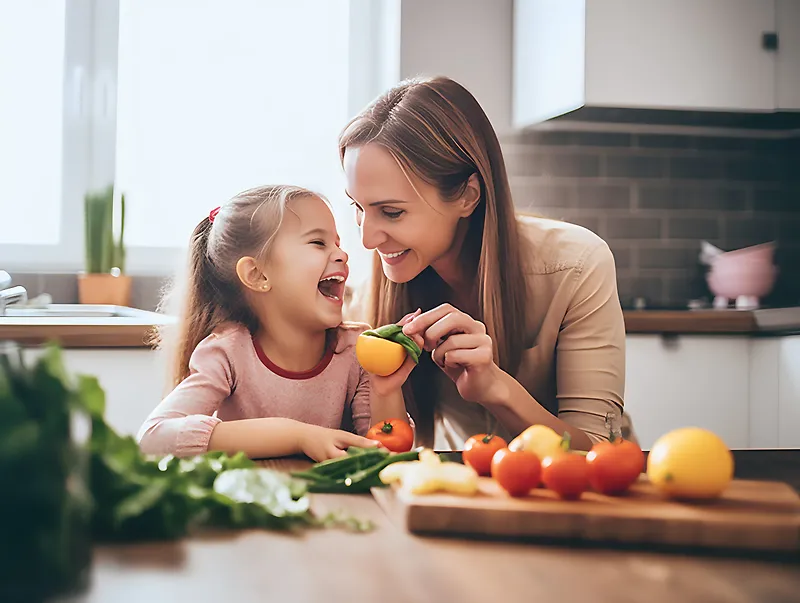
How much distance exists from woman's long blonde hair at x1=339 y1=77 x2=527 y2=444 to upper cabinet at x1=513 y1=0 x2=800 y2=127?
49.3 inches

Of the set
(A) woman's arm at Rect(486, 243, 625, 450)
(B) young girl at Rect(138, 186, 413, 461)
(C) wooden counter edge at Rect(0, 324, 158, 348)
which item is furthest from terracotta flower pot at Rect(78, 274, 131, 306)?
(A) woman's arm at Rect(486, 243, 625, 450)

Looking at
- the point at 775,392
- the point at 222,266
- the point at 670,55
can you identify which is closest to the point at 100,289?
the point at 222,266

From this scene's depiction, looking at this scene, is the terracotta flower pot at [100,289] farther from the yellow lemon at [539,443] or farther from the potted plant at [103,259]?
the yellow lemon at [539,443]

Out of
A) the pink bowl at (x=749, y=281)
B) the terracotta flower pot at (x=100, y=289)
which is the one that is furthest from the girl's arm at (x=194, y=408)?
the pink bowl at (x=749, y=281)

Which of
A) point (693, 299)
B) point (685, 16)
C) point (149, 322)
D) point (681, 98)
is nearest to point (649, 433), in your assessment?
point (693, 299)

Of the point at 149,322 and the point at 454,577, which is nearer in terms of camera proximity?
the point at 454,577

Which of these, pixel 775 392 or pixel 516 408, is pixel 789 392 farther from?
pixel 516 408

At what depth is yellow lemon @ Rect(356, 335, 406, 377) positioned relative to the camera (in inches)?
63.1

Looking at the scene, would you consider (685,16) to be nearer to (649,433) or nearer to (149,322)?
(649,433)

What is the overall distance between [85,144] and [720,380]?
7.99 ft

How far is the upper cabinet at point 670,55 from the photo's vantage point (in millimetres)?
3139

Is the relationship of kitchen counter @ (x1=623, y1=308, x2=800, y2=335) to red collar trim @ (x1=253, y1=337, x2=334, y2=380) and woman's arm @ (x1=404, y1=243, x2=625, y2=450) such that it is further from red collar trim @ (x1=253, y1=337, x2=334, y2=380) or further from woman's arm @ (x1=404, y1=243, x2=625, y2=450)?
red collar trim @ (x1=253, y1=337, x2=334, y2=380)

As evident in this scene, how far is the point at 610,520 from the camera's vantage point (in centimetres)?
91

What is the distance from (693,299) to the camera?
3.74 m
